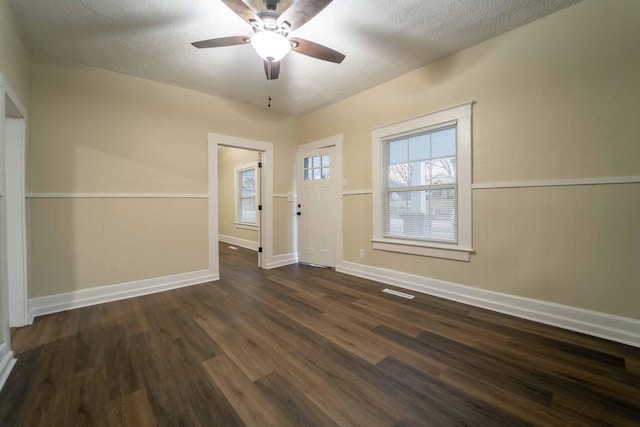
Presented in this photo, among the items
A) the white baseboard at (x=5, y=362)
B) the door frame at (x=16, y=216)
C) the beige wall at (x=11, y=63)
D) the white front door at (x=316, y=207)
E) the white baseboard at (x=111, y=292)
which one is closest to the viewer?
the white baseboard at (x=5, y=362)

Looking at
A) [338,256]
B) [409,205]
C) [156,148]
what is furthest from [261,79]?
[338,256]

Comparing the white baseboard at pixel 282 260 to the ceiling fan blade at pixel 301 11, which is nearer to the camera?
the ceiling fan blade at pixel 301 11

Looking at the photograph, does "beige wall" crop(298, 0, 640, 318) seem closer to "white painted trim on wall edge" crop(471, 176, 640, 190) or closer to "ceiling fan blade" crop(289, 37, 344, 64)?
"white painted trim on wall edge" crop(471, 176, 640, 190)

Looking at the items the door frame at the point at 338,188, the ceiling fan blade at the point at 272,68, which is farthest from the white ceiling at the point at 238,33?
the door frame at the point at 338,188

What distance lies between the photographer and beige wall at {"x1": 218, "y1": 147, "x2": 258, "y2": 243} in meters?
6.25

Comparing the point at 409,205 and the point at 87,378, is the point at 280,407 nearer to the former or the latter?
the point at 87,378

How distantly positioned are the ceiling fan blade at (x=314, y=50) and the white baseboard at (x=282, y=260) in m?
3.11

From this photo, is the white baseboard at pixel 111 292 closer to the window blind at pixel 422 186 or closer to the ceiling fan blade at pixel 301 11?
the window blind at pixel 422 186

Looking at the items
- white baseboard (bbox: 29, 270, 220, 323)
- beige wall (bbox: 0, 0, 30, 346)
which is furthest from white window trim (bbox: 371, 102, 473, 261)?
beige wall (bbox: 0, 0, 30, 346)

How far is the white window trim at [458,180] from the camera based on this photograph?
2.68 m

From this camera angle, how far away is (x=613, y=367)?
5.35 feet

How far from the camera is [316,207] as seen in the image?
4.36 m

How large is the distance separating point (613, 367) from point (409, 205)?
2.07m

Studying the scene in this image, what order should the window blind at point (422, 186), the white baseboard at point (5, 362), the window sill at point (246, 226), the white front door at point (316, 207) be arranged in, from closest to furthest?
the white baseboard at point (5, 362), the window blind at point (422, 186), the white front door at point (316, 207), the window sill at point (246, 226)
